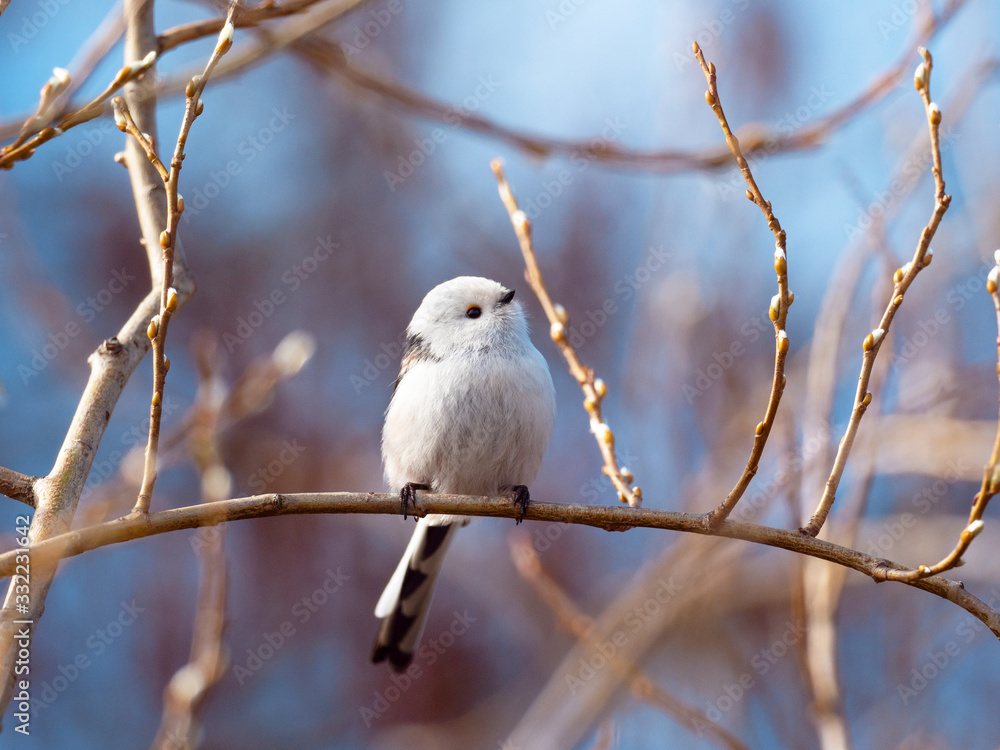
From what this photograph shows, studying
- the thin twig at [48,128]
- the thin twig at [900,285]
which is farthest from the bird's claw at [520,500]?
the thin twig at [48,128]

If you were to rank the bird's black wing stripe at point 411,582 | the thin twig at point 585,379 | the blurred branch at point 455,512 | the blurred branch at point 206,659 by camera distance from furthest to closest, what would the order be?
1. the bird's black wing stripe at point 411,582
2. the thin twig at point 585,379
3. the blurred branch at point 206,659
4. the blurred branch at point 455,512

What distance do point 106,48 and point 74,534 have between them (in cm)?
158

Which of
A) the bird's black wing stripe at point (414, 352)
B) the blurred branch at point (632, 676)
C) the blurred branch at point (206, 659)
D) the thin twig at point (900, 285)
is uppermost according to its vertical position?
the bird's black wing stripe at point (414, 352)

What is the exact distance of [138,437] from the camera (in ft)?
17.0

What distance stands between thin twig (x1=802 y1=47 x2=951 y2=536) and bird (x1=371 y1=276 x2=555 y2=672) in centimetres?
114

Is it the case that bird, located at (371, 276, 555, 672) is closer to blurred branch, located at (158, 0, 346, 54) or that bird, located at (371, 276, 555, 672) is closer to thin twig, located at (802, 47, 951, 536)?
thin twig, located at (802, 47, 951, 536)

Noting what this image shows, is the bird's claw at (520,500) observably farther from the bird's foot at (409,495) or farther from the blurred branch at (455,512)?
the bird's foot at (409,495)

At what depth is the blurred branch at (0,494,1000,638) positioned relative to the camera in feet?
5.39

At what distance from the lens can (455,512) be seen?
225cm

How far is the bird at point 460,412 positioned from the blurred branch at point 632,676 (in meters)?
0.32

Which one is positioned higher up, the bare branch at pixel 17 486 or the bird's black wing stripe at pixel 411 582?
the bird's black wing stripe at pixel 411 582

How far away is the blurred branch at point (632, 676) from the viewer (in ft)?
7.78

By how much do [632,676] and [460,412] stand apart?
1055 millimetres

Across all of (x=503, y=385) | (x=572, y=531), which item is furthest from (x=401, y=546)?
(x=503, y=385)
